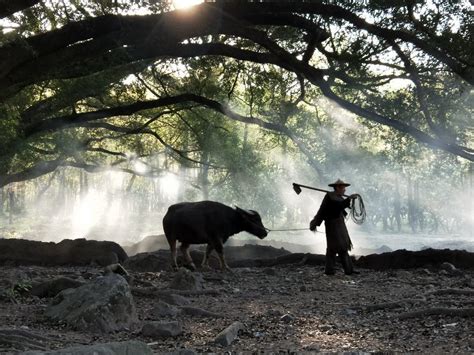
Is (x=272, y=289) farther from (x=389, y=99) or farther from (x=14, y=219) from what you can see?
(x=14, y=219)

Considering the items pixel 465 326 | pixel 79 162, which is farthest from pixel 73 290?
pixel 79 162

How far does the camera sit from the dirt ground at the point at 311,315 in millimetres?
6461

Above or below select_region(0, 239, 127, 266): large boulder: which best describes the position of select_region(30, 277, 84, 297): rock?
below

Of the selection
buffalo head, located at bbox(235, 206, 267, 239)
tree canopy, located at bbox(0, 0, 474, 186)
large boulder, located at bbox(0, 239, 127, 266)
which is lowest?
large boulder, located at bbox(0, 239, 127, 266)

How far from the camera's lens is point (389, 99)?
50.5 feet

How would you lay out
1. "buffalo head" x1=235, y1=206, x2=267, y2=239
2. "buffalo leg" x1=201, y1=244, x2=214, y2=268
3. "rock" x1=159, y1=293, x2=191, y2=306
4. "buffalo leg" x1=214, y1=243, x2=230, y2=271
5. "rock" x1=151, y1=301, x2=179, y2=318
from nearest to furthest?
"rock" x1=151, y1=301, x2=179, y2=318
"rock" x1=159, y1=293, x2=191, y2=306
"buffalo leg" x1=214, y1=243, x2=230, y2=271
"buffalo leg" x1=201, y1=244, x2=214, y2=268
"buffalo head" x1=235, y1=206, x2=267, y2=239

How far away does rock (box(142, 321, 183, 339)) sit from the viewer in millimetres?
6777

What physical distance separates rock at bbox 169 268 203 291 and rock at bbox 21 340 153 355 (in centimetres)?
517

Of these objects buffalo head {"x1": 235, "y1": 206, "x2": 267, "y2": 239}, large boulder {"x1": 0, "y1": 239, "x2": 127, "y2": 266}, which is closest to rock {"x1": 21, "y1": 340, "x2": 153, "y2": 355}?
buffalo head {"x1": 235, "y1": 206, "x2": 267, "y2": 239}

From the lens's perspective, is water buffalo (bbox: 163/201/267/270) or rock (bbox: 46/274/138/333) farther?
water buffalo (bbox: 163/201/267/270)

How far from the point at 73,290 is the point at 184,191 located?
4670cm

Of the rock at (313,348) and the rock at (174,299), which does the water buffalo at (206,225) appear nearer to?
the rock at (174,299)

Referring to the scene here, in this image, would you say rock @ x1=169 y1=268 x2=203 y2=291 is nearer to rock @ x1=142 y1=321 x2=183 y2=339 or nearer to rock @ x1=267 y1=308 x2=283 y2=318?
rock @ x1=267 y1=308 x2=283 y2=318

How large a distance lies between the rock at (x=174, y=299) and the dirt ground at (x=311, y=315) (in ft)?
0.65
